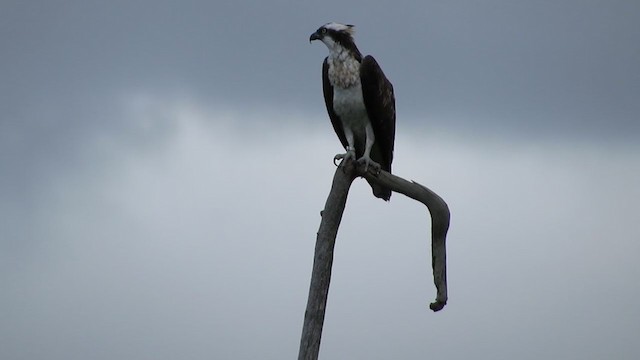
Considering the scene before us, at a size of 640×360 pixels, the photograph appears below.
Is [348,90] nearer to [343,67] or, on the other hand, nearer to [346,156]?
[343,67]

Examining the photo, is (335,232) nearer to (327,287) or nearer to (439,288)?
(327,287)

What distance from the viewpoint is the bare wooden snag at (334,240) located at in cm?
1047

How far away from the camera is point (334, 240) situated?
35.4 ft

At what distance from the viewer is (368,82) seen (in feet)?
40.4

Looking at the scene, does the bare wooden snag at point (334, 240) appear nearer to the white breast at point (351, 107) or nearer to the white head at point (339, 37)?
the white breast at point (351, 107)

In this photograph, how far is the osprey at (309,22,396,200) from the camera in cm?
1240

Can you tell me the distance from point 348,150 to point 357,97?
93 cm

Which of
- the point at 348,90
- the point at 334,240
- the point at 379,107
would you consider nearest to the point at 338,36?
the point at 348,90

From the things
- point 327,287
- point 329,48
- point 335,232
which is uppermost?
point 329,48

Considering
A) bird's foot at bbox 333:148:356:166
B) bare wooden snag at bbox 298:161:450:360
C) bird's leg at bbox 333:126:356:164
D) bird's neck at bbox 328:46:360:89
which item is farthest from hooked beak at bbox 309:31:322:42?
bare wooden snag at bbox 298:161:450:360

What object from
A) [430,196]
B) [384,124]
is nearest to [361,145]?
[384,124]

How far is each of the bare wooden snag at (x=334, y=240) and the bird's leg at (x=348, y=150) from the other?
0.55ft

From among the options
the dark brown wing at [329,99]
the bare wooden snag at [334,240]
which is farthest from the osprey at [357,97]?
the bare wooden snag at [334,240]

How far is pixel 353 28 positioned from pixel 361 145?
67.5 inches
